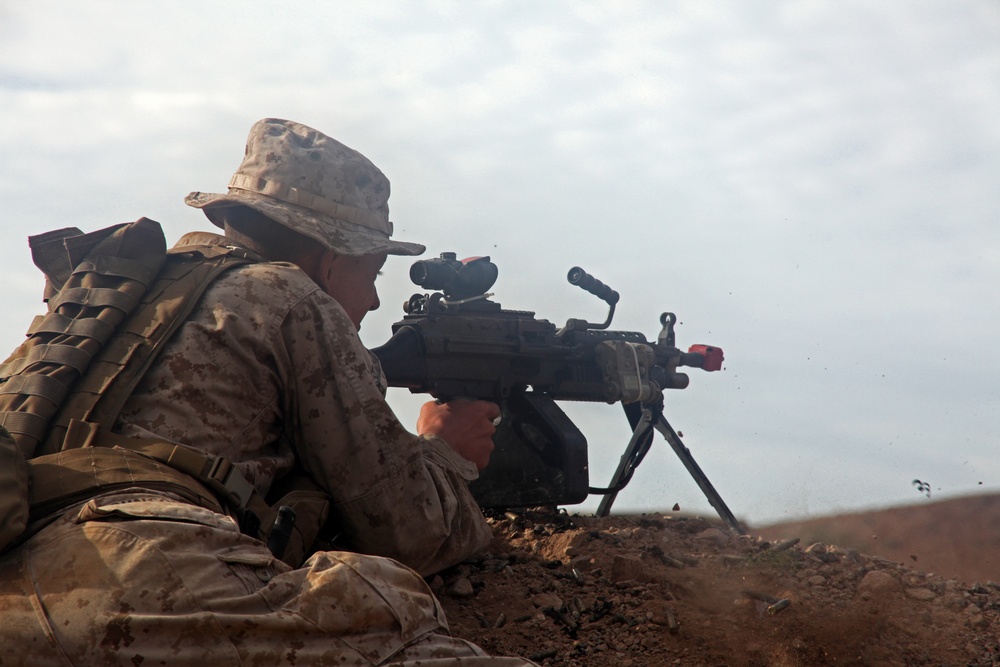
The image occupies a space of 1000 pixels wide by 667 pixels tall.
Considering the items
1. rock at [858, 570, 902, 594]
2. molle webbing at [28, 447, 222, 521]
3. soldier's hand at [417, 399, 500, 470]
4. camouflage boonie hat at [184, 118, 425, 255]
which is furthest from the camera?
rock at [858, 570, 902, 594]

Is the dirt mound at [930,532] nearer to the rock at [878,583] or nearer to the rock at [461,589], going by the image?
the rock at [878,583]

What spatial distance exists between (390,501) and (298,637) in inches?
41.5

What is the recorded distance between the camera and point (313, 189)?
407 cm

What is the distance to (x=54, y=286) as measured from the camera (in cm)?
359

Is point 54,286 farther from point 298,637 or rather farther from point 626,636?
point 626,636

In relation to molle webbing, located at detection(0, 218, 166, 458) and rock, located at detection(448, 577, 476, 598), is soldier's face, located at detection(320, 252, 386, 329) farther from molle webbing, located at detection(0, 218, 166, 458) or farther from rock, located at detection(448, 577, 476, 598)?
rock, located at detection(448, 577, 476, 598)

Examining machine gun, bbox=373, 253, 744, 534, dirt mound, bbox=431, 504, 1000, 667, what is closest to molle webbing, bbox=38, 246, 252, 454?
dirt mound, bbox=431, 504, 1000, 667

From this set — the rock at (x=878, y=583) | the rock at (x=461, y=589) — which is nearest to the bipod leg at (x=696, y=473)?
the rock at (x=878, y=583)

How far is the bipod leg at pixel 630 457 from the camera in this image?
252 inches

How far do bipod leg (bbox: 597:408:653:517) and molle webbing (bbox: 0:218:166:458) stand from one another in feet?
12.4

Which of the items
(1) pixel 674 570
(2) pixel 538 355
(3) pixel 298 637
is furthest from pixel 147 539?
(2) pixel 538 355

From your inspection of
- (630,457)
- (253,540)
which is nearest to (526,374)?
(630,457)

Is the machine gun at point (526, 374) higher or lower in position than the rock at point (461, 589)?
higher

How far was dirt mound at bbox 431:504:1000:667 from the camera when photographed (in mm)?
4098
